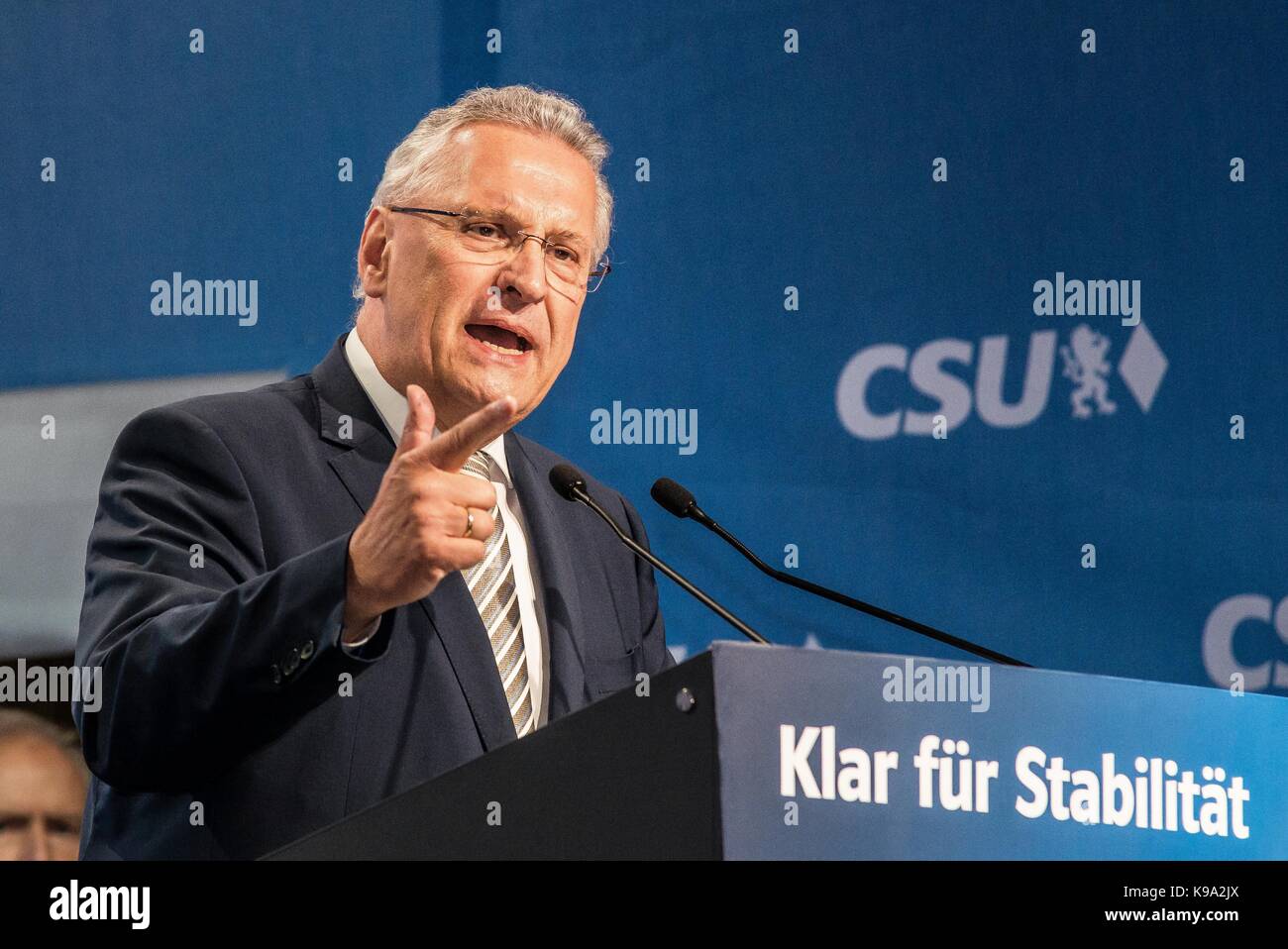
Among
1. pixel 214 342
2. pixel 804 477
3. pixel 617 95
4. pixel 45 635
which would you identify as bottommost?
pixel 45 635

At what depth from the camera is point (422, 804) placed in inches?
49.6

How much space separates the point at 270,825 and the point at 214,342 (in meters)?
1.60

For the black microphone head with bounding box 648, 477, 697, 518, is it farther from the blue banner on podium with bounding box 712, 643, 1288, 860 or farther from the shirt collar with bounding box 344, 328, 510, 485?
the blue banner on podium with bounding box 712, 643, 1288, 860

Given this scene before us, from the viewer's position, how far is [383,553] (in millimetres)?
1410

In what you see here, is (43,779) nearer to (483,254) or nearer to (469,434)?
(483,254)

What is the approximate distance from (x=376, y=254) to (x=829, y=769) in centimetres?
143

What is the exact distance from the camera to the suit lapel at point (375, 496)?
183 cm

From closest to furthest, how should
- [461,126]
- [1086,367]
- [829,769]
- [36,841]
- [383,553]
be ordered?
[829,769] < [383,553] < [461,126] < [36,841] < [1086,367]

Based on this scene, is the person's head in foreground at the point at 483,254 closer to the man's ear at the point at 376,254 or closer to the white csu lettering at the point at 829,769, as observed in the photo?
the man's ear at the point at 376,254

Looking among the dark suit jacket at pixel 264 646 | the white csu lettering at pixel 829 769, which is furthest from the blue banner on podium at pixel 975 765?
the dark suit jacket at pixel 264 646

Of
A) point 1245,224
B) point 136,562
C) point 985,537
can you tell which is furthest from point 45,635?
point 1245,224

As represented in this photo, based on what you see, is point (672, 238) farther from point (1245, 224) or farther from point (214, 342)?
point (1245, 224)
